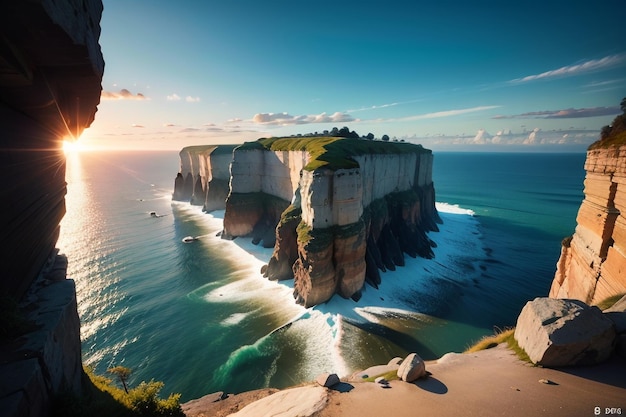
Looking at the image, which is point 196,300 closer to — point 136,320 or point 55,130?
point 136,320

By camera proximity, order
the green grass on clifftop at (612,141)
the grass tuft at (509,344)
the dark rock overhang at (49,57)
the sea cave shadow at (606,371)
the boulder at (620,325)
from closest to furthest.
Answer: the dark rock overhang at (49,57) → the sea cave shadow at (606,371) → the boulder at (620,325) → the grass tuft at (509,344) → the green grass on clifftop at (612,141)

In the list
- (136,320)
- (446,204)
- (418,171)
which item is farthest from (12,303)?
(446,204)

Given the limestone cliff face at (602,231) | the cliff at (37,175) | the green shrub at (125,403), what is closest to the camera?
the cliff at (37,175)

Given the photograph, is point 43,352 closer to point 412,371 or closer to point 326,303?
point 412,371

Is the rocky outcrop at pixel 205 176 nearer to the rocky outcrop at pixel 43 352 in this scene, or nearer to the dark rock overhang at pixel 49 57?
the rocky outcrop at pixel 43 352

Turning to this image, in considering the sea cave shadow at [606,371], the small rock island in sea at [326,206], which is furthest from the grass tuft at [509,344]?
the small rock island in sea at [326,206]

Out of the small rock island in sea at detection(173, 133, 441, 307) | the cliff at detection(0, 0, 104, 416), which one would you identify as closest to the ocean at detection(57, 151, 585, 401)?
the small rock island in sea at detection(173, 133, 441, 307)

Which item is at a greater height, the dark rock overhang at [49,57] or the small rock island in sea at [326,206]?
the dark rock overhang at [49,57]
